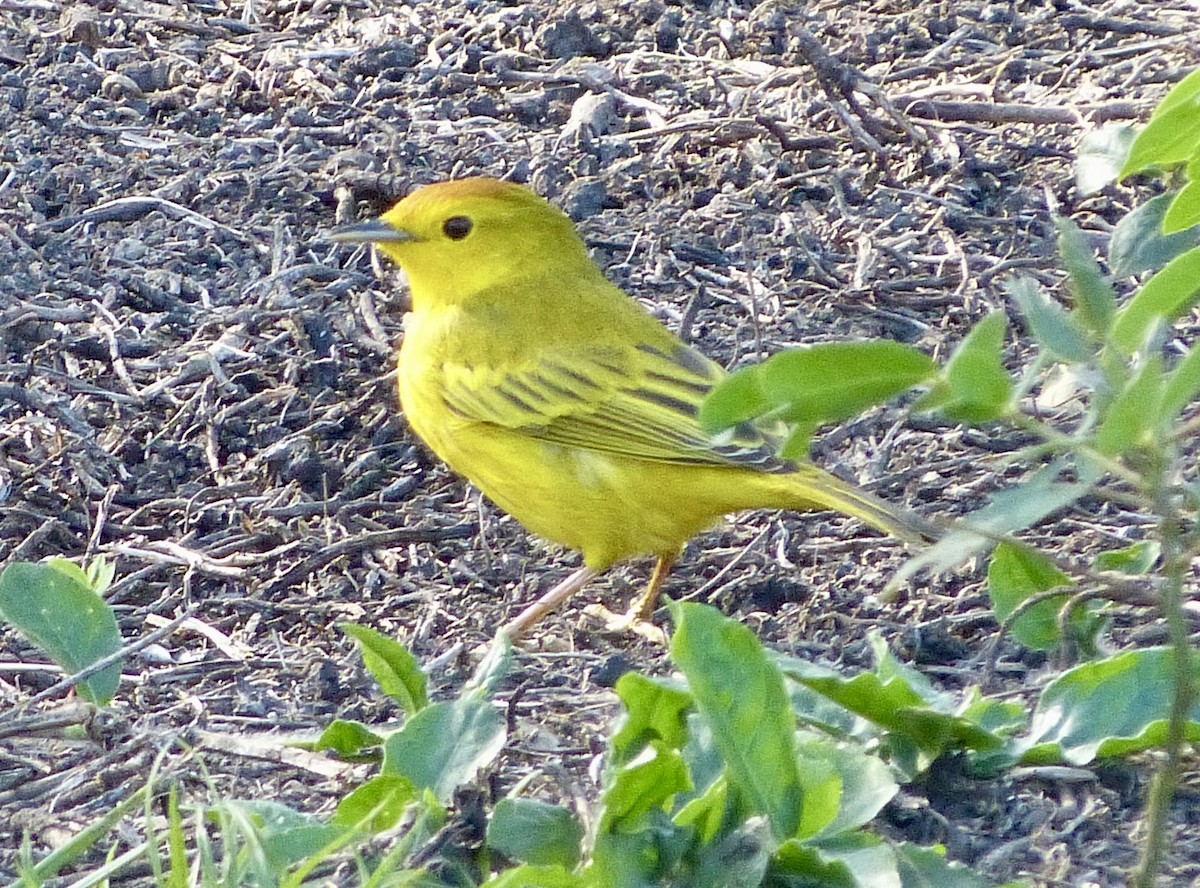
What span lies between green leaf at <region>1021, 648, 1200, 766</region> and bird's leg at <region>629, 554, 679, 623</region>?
1392 mm

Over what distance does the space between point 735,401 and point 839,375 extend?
113 mm

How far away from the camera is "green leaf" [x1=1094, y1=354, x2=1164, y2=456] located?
5.87 ft

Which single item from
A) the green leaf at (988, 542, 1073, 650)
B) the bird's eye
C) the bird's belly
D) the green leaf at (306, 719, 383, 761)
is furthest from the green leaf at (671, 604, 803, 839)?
the bird's eye

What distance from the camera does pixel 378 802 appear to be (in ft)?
9.36

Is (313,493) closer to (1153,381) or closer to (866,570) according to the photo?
(866,570)

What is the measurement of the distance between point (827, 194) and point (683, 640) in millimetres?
3001

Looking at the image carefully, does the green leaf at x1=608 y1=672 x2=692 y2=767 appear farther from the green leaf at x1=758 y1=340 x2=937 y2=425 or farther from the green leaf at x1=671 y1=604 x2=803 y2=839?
the green leaf at x1=758 y1=340 x2=937 y2=425

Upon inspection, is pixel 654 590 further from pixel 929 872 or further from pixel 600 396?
pixel 929 872

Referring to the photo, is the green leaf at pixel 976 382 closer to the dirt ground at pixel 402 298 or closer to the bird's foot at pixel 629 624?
the dirt ground at pixel 402 298

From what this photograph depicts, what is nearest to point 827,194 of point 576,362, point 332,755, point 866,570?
point 576,362

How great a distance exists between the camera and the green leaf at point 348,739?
3.12 meters

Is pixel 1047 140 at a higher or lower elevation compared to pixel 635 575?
higher

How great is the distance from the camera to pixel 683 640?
8.86 feet

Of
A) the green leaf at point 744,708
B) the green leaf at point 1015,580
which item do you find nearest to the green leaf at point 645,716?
the green leaf at point 744,708
